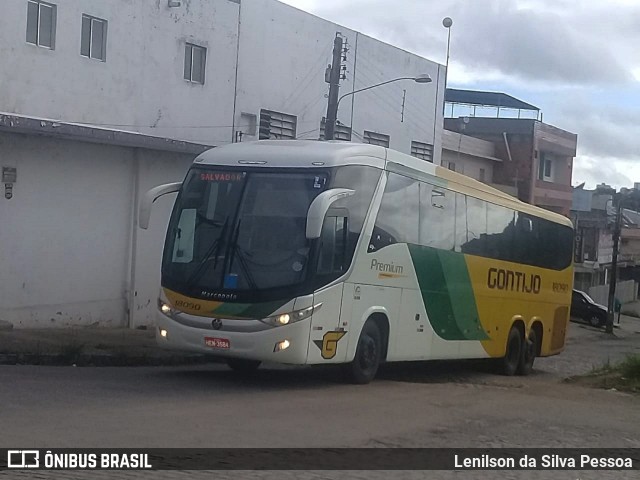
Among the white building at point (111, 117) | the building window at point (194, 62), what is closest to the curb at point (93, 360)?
the white building at point (111, 117)

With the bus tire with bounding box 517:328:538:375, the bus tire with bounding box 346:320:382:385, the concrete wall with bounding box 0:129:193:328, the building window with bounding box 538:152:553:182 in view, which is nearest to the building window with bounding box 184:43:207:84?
the concrete wall with bounding box 0:129:193:328

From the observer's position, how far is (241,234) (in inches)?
551

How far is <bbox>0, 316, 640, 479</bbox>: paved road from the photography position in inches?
371

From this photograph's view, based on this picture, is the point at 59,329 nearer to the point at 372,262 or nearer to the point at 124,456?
the point at 372,262

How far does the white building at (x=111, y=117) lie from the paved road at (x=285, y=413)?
5888 mm

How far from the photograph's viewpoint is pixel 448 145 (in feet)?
153

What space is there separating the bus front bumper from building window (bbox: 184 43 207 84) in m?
14.6

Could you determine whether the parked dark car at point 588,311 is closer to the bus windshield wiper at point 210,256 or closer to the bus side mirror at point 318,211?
the bus windshield wiper at point 210,256

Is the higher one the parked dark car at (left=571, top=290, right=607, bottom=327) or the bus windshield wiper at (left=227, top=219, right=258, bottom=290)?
the bus windshield wiper at (left=227, top=219, right=258, bottom=290)

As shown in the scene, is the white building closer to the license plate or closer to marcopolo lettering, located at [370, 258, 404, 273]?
the license plate

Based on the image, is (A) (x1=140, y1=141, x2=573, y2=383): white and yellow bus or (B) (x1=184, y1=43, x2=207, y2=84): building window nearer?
(A) (x1=140, y1=141, x2=573, y2=383): white and yellow bus

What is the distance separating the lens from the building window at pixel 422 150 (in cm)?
3841

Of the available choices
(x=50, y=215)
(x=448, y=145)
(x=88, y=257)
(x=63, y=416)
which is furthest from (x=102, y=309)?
(x=448, y=145)

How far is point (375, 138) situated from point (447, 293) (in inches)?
724
